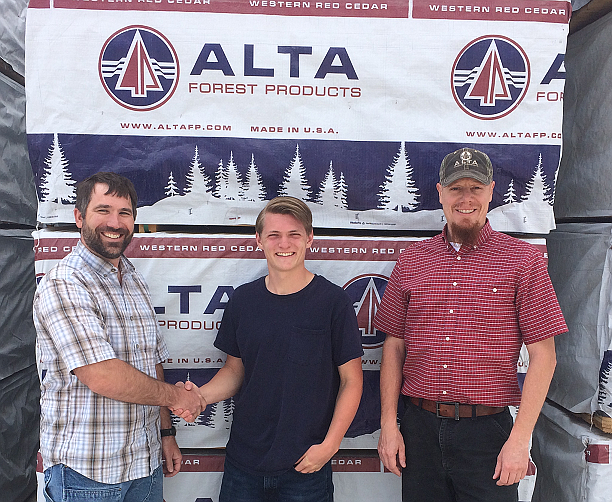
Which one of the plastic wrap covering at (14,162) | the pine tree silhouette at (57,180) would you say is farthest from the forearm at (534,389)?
the plastic wrap covering at (14,162)

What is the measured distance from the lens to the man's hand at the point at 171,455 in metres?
2.44

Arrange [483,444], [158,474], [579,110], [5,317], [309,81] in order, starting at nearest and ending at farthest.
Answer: [483,444] → [158,474] → [309,81] → [579,110] → [5,317]

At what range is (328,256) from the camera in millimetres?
2641

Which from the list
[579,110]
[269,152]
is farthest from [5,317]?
[579,110]

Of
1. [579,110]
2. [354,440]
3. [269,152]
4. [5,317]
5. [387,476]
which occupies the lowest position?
[387,476]

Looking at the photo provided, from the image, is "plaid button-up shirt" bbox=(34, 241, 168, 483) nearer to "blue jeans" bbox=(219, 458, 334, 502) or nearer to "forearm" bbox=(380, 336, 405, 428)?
"blue jeans" bbox=(219, 458, 334, 502)

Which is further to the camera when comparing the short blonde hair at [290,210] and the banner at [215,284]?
the banner at [215,284]

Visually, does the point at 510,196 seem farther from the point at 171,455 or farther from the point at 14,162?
the point at 14,162

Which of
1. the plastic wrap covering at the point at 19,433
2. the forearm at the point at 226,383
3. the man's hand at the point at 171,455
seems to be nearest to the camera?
the forearm at the point at 226,383

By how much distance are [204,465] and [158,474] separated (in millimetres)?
508

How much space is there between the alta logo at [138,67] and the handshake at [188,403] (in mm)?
1393

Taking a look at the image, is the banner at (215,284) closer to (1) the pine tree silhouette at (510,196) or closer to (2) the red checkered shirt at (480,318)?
(1) the pine tree silhouette at (510,196)

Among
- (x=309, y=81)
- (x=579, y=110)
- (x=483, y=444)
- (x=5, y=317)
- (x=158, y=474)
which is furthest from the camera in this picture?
(x=5, y=317)

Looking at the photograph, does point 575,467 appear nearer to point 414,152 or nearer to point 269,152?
point 414,152
